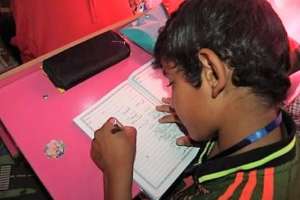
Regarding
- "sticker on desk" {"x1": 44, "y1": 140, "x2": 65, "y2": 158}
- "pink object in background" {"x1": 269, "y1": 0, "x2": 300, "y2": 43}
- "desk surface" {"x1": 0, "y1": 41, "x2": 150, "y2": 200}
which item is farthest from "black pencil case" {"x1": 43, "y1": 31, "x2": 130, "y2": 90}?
"pink object in background" {"x1": 269, "y1": 0, "x2": 300, "y2": 43}

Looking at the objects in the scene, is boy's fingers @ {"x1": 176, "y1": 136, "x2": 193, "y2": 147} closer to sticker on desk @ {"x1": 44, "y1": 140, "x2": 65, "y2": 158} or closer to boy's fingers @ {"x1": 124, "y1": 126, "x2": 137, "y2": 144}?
boy's fingers @ {"x1": 124, "y1": 126, "x2": 137, "y2": 144}

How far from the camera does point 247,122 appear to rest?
64 centimetres

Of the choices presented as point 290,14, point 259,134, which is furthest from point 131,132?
point 290,14

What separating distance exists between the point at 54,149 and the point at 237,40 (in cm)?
48

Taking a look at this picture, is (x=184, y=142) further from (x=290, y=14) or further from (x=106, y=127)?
(x=290, y=14)

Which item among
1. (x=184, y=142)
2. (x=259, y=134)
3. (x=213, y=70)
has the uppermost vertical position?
(x=213, y=70)

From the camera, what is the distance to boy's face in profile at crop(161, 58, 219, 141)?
24.0 inches

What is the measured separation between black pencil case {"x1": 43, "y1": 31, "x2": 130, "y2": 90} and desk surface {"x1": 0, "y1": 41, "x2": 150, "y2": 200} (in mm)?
25

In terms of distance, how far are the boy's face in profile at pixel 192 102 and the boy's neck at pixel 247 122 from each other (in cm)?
3

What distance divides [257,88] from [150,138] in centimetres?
31

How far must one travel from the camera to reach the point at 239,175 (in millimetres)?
621

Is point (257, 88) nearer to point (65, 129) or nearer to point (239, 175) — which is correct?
point (239, 175)

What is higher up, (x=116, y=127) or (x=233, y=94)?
(x=233, y=94)

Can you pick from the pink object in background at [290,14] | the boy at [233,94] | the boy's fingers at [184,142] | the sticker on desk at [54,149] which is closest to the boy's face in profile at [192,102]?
the boy at [233,94]
